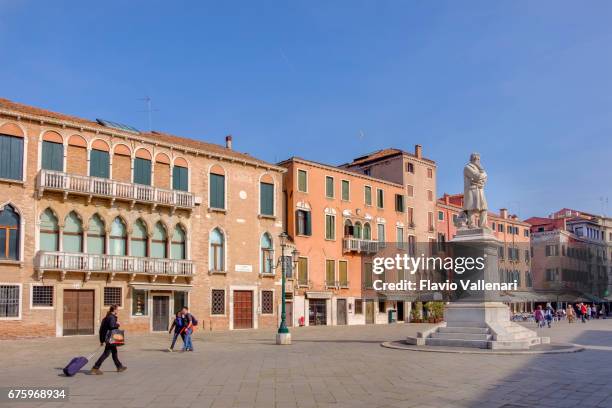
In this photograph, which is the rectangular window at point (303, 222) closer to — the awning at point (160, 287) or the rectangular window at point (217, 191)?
the rectangular window at point (217, 191)

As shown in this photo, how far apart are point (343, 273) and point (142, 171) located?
60.0 ft

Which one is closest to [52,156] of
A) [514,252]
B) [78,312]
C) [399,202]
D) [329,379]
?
[78,312]

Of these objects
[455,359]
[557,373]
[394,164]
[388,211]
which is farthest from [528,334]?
[394,164]

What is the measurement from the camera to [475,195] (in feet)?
70.4

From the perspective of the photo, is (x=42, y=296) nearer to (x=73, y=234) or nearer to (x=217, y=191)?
(x=73, y=234)

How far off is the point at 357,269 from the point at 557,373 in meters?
33.9

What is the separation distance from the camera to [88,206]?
1230 inches

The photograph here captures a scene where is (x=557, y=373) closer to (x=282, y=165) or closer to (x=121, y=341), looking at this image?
(x=121, y=341)

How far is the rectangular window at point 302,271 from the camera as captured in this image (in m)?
42.7

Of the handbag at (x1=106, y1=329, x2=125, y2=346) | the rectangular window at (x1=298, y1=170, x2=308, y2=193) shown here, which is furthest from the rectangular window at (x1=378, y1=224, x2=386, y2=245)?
the handbag at (x1=106, y1=329, x2=125, y2=346)

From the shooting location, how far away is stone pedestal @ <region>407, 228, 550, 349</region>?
19.5 m

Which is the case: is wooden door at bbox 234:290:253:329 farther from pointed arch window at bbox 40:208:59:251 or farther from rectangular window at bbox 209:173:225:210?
pointed arch window at bbox 40:208:59:251

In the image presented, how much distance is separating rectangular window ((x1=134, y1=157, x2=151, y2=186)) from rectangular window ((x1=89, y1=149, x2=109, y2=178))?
1658 mm

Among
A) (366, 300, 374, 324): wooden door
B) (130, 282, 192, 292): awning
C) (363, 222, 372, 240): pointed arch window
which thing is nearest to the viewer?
(130, 282, 192, 292): awning
